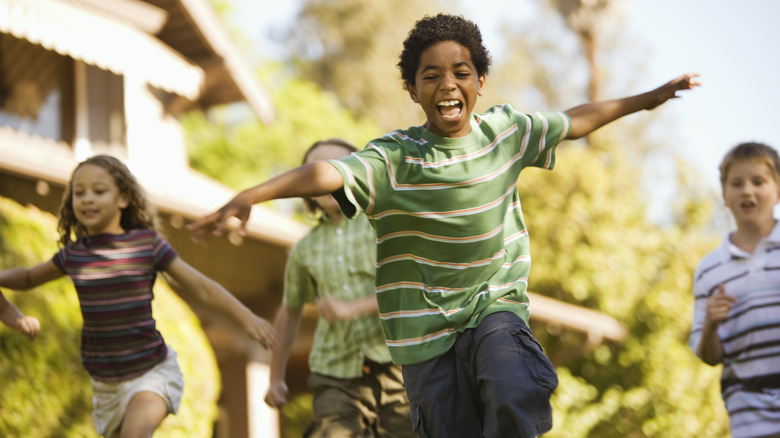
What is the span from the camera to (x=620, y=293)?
1378 centimetres

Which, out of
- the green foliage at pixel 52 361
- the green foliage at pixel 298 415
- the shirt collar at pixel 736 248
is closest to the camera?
the shirt collar at pixel 736 248

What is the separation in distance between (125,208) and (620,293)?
10180 mm

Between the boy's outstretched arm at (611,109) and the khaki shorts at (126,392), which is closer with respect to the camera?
the boy's outstretched arm at (611,109)

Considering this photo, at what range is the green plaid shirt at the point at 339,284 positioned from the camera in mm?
4938

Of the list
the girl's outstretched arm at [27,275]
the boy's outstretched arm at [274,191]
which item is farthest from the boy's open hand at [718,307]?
the girl's outstretched arm at [27,275]

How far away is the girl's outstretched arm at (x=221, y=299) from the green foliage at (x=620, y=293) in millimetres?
6893

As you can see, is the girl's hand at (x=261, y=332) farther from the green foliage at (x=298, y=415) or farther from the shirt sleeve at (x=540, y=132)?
the green foliage at (x=298, y=415)

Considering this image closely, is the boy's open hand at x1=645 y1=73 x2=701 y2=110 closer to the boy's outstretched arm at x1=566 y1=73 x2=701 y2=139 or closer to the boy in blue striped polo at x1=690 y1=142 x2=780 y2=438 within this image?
the boy's outstretched arm at x1=566 y1=73 x2=701 y2=139

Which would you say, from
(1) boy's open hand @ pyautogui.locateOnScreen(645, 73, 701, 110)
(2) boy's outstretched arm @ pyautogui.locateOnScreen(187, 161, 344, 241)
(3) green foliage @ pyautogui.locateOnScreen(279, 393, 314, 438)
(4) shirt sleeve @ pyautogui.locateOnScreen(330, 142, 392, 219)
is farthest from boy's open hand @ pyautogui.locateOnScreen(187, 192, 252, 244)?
(3) green foliage @ pyautogui.locateOnScreen(279, 393, 314, 438)

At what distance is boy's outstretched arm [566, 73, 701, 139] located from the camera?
3.67 m

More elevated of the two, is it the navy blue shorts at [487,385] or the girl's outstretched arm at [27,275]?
the girl's outstretched arm at [27,275]

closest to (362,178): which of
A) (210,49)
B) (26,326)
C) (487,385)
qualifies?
(487,385)

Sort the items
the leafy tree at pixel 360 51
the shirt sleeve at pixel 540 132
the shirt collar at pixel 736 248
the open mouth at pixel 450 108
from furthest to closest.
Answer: the leafy tree at pixel 360 51 < the shirt collar at pixel 736 248 < the shirt sleeve at pixel 540 132 < the open mouth at pixel 450 108

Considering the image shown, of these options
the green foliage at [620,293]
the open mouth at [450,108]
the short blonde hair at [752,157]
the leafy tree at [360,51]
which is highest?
the leafy tree at [360,51]
